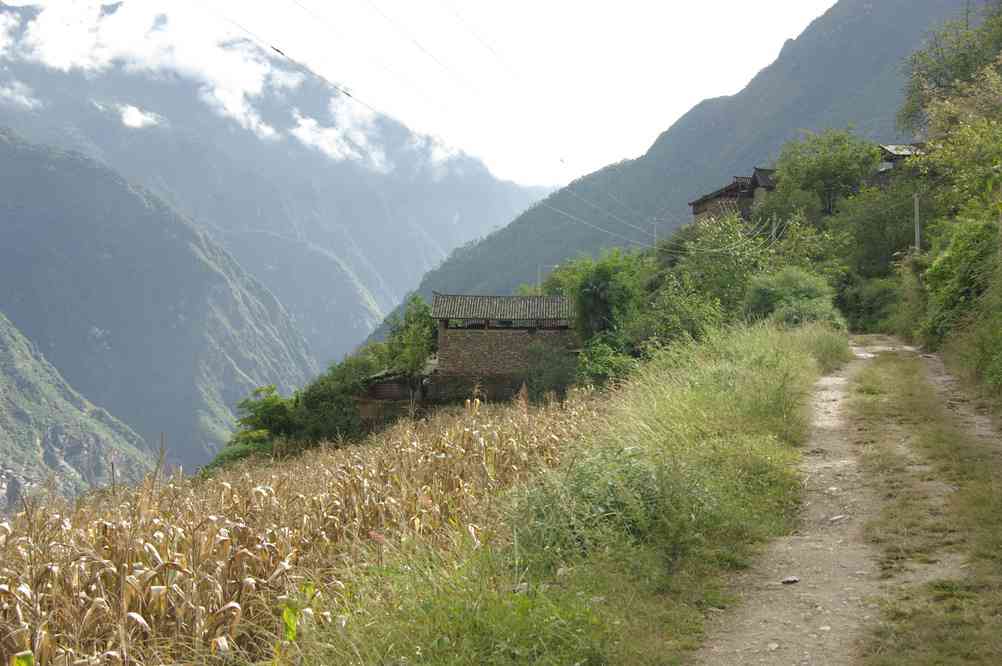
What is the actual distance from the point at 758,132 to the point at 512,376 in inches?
3826

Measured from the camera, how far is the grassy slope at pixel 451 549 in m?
4.43

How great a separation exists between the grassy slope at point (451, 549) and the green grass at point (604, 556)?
17 millimetres

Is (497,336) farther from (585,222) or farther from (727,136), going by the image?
(727,136)

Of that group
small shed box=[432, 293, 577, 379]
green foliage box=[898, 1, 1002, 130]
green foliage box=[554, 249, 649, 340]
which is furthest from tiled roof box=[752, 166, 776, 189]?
small shed box=[432, 293, 577, 379]

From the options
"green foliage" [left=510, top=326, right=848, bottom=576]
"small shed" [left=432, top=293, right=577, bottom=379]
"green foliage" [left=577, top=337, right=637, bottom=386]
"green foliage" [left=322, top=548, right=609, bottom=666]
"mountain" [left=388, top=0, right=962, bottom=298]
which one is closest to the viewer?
"green foliage" [left=322, top=548, right=609, bottom=666]

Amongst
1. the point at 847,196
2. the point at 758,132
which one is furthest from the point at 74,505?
the point at 758,132

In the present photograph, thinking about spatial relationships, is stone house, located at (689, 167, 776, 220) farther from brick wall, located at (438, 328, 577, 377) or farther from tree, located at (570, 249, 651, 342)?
brick wall, located at (438, 328, 577, 377)

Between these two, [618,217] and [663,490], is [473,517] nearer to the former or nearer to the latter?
[663,490]

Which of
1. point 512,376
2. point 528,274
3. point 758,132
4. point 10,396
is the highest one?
point 758,132

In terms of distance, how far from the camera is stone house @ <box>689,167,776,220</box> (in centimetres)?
6303

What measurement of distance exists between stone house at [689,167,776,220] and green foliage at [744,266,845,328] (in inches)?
1380

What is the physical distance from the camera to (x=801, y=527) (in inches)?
263

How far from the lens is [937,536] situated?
591 cm

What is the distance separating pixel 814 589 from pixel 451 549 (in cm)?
248
